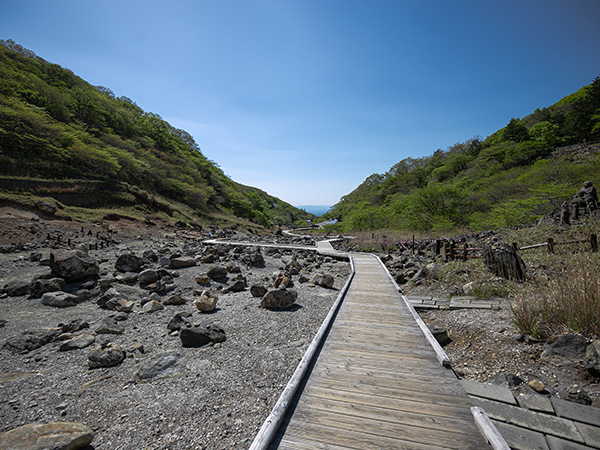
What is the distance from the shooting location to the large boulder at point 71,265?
7.80 m

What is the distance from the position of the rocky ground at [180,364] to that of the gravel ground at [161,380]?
0.05ft

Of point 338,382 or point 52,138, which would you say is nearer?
point 338,382

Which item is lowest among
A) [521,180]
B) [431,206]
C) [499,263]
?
[499,263]

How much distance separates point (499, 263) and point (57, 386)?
10.3 metres

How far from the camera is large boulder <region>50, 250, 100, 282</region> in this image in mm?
7801

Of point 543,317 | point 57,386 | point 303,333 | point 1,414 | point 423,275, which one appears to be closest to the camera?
point 1,414

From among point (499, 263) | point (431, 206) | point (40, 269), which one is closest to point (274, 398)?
point (499, 263)

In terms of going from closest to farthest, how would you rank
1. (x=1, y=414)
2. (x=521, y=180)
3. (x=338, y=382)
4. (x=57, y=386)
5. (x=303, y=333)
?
1. (x=1, y=414)
2. (x=338, y=382)
3. (x=57, y=386)
4. (x=303, y=333)
5. (x=521, y=180)

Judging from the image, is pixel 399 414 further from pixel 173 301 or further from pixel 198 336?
pixel 173 301

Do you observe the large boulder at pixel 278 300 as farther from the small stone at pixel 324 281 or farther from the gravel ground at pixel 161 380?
the small stone at pixel 324 281

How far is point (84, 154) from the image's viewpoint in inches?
946

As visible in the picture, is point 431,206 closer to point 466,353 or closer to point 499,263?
point 499,263

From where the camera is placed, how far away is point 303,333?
541cm

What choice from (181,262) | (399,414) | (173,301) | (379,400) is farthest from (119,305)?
(399,414)
